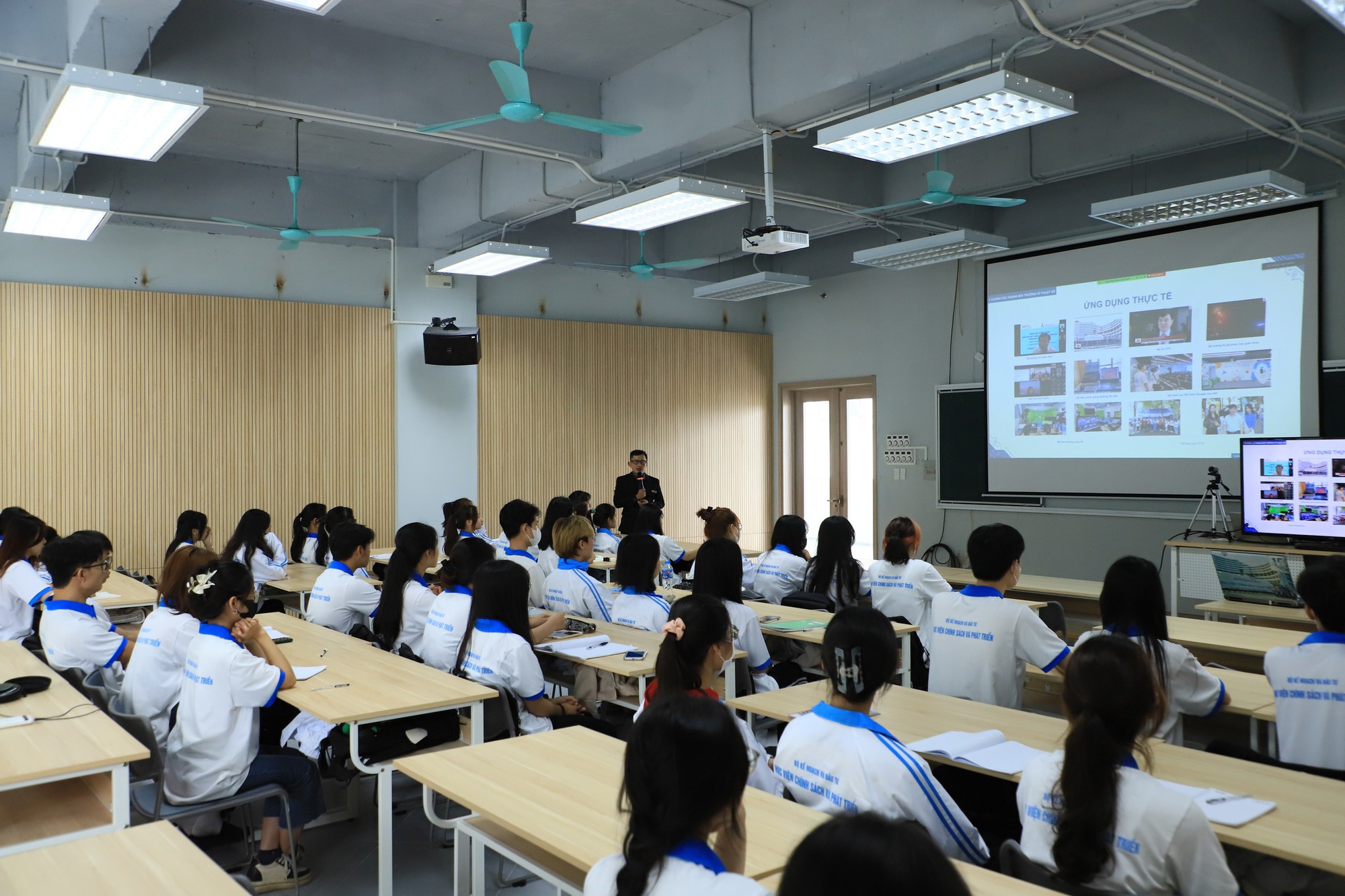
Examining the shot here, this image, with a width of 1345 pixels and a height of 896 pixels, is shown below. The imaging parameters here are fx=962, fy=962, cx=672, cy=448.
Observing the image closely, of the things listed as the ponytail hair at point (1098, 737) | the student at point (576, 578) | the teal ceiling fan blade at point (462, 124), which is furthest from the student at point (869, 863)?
the student at point (576, 578)

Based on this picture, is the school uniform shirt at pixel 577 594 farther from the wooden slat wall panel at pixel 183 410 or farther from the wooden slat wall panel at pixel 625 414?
the wooden slat wall panel at pixel 625 414

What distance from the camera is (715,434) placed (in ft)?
37.2

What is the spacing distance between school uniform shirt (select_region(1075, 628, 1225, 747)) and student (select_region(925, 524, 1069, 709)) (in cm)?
43

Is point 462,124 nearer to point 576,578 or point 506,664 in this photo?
point 576,578

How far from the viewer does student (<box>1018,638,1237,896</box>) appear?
1.88 metres

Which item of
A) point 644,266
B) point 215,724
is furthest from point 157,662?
point 644,266

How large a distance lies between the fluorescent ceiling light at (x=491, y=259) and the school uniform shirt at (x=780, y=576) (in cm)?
308

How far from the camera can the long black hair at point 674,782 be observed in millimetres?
1527

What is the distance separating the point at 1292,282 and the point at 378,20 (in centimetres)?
659

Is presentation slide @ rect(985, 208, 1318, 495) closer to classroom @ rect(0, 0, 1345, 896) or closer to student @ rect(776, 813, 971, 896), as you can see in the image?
classroom @ rect(0, 0, 1345, 896)

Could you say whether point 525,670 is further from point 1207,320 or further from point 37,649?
point 1207,320

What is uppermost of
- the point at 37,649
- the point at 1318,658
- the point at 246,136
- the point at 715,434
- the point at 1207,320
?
the point at 246,136

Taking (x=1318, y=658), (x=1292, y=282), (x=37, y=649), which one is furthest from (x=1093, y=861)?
(x=1292, y=282)

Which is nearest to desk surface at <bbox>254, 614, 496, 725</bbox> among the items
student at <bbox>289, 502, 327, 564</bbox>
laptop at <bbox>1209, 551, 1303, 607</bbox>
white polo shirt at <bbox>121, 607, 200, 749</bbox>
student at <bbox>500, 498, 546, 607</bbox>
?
white polo shirt at <bbox>121, 607, 200, 749</bbox>
